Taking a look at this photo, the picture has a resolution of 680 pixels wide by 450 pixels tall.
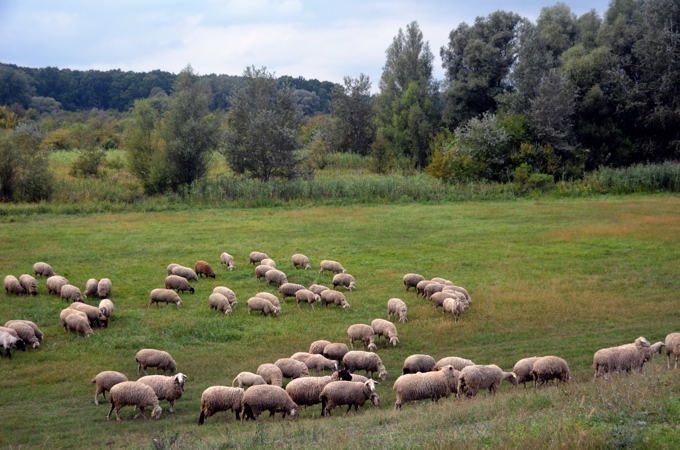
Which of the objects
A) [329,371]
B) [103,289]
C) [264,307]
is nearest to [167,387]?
[329,371]

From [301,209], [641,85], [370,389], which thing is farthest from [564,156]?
[370,389]

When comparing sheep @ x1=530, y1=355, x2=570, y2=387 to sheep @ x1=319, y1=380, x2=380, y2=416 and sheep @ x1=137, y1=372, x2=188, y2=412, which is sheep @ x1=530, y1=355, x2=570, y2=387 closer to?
sheep @ x1=319, y1=380, x2=380, y2=416

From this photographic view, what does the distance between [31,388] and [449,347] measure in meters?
10.6

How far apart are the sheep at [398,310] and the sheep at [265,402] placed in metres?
7.84

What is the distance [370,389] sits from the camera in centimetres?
1446

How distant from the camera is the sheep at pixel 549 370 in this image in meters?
15.3

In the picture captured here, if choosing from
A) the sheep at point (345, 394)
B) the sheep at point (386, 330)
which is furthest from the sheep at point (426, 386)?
the sheep at point (386, 330)

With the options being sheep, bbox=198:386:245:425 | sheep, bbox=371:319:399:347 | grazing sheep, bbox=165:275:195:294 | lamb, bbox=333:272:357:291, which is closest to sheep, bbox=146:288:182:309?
grazing sheep, bbox=165:275:195:294

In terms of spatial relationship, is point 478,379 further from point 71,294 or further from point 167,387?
point 71,294

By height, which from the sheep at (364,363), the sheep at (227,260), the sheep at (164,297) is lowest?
the sheep at (364,363)

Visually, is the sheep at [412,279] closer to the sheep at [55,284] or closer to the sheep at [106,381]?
→ the sheep at [55,284]

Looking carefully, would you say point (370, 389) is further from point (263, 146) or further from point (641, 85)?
point (641, 85)

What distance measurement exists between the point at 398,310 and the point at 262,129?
110 ft

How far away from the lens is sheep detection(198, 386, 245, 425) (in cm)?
1399
